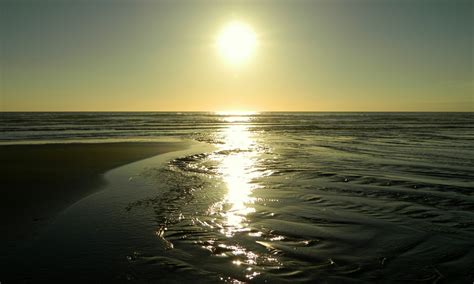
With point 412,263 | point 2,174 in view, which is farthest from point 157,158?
point 412,263

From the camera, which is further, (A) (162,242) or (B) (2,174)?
(B) (2,174)

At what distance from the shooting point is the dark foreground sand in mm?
6969

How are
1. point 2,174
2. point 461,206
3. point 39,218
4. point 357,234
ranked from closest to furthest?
point 357,234, point 39,218, point 461,206, point 2,174

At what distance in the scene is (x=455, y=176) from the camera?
36.0ft

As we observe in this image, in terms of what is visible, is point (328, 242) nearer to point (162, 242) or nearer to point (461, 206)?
point (162, 242)

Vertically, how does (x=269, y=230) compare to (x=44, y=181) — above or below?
above

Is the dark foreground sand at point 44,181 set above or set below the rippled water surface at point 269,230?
below

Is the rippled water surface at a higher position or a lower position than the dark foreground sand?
higher

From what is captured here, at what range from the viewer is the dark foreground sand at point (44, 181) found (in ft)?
22.9

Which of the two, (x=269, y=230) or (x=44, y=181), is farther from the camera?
(x=44, y=181)

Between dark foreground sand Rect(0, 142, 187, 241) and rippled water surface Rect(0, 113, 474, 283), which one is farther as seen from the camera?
dark foreground sand Rect(0, 142, 187, 241)

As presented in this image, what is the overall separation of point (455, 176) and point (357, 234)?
7279mm

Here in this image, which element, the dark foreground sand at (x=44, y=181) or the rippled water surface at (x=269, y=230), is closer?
the rippled water surface at (x=269, y=230)

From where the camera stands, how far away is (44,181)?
35.8ft
